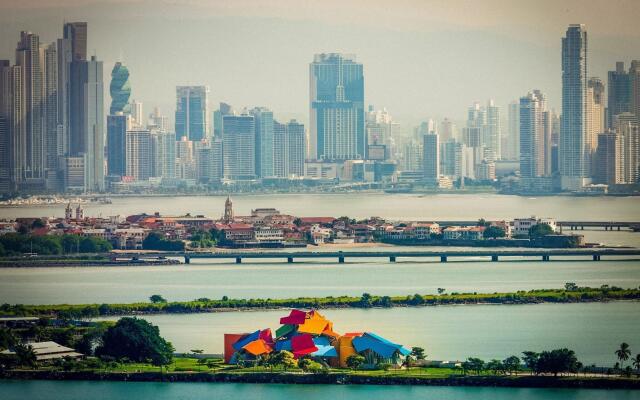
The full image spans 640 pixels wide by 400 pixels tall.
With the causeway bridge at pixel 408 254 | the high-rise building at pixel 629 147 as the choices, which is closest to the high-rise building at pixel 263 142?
the high-rise building at pixel 629 147

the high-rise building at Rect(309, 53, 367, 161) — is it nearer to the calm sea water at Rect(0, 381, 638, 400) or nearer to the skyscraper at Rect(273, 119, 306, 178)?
the skyscraper at Rect(273, 119, 306, 178)

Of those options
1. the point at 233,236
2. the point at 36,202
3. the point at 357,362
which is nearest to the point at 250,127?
the point at 36,202

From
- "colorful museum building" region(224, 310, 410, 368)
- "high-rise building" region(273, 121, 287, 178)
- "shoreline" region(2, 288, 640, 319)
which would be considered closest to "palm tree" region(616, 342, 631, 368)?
"colorful museum building" region(224, 310, 410, 368)

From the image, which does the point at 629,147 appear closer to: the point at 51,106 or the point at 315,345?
the point at 51,106

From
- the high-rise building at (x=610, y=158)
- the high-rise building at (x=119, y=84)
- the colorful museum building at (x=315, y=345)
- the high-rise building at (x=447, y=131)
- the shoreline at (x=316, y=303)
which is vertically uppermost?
the high-rise building at (x=119, y=84)

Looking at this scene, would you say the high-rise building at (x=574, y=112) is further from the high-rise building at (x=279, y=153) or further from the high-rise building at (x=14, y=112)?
the high-rise building at (x=14, y=112)

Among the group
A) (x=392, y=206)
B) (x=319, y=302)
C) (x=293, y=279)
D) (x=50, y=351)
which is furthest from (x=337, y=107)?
(x=50, y=351)
